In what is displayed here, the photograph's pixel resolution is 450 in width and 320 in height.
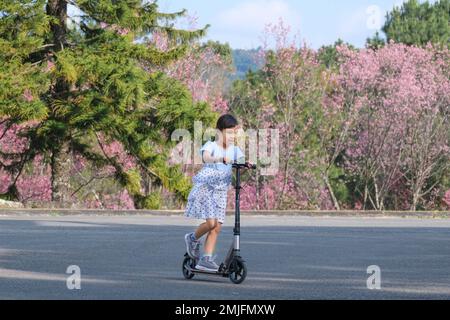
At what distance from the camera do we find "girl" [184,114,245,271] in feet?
41.4

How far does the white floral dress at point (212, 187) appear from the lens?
12633 millimetres

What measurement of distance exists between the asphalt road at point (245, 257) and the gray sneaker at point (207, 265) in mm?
148

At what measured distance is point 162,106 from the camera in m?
38.8

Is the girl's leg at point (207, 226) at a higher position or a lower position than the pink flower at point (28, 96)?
lower

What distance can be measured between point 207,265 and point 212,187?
0.79 meters

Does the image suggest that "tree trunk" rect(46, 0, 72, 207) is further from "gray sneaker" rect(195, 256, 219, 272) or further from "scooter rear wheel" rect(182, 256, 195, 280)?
"gray sneaker" rect(195, 256, 219, 272)

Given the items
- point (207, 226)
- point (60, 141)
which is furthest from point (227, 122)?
point (60, 141)

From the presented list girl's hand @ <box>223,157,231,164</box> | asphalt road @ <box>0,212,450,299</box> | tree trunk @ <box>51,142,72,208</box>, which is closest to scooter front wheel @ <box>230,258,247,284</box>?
asphalt road @ <box>0,212,450,299</box>

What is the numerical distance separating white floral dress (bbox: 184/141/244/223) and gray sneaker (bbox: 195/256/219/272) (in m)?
0.42

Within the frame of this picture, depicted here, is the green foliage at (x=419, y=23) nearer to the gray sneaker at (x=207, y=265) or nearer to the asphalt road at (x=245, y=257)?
the asphalt road at (x=245, y=257)

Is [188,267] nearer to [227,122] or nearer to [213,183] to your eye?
[213,183]

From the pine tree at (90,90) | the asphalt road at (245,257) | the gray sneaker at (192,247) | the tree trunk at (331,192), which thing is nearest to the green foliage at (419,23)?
the tree trunk at (331,192)

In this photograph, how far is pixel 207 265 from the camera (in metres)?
12.7
